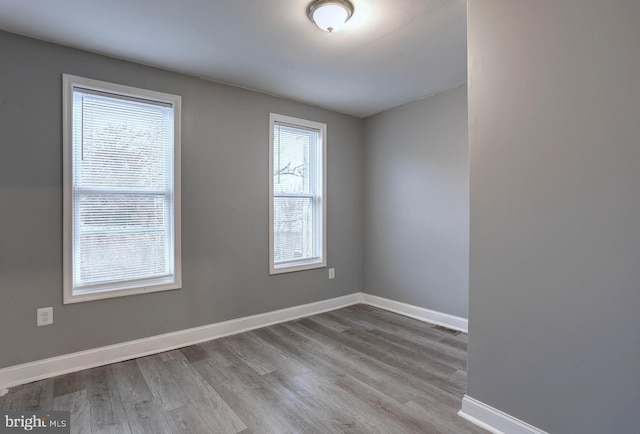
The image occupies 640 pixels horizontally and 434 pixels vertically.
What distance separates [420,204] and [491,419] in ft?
7.47

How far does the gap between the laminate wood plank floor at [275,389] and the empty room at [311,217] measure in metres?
0.02

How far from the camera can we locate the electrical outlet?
7.57 feet

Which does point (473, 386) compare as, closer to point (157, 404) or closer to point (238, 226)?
point (157, 404)

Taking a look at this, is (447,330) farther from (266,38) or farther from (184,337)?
(266,38)

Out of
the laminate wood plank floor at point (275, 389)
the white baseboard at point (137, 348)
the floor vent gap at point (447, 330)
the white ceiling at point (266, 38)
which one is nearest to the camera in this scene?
the laminate wood plank floor at point (275, 389)

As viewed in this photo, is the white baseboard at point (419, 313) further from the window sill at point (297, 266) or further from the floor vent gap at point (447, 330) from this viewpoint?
the window sill at point (297, 266)

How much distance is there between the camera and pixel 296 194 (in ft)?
12.4

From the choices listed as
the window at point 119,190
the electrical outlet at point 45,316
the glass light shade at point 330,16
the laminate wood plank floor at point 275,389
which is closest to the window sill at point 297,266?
the laminate wood plank floor at point 275,389

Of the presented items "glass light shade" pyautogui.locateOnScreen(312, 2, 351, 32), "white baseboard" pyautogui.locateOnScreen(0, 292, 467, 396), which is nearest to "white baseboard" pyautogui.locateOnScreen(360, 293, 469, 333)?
"white baseboard" pyautogui.locateOnScreen(0, 292, 467, 396)

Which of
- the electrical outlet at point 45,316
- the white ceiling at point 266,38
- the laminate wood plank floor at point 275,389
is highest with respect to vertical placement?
the white ceiling at point 266,38

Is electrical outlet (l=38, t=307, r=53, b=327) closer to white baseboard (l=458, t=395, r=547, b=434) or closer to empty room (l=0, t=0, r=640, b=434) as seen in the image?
empty room (l=0, t=0, r=640, b=434)

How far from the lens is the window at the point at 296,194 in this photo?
358 centimetres

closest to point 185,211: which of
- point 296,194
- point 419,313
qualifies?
point 296,194

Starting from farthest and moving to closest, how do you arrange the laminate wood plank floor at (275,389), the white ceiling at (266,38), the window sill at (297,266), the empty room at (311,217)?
the window sill at (297,266), the white ceiling at (266,38), the laminate wood plank floor at (275,389), the empty room at (311,217)
